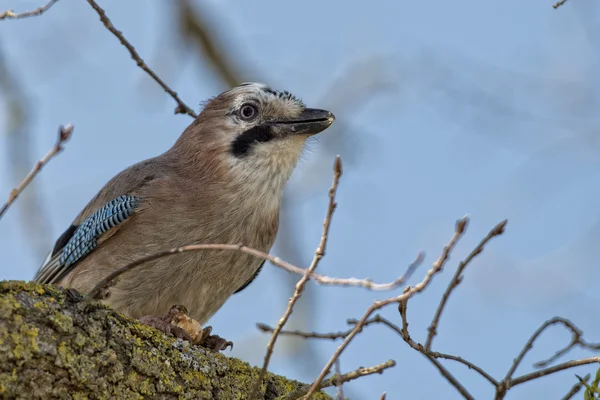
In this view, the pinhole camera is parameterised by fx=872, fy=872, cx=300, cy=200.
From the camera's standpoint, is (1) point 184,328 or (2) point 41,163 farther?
(1) point 184,328

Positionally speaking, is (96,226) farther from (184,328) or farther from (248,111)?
(184,328)

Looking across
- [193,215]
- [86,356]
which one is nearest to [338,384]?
[86,356]

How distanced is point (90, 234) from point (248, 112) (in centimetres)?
135

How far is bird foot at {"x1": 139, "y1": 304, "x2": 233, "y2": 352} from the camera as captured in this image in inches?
Answer: 166

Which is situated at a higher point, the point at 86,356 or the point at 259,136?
the point at 259,136

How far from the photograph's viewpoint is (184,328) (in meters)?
4.36

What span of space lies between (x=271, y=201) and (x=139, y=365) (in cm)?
243

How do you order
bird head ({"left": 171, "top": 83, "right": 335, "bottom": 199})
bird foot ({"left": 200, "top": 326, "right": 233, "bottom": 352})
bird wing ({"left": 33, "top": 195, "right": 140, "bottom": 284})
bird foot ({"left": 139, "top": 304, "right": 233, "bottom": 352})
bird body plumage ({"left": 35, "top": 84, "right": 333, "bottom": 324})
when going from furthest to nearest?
bird head ({"left": 171, "top": 83, "right": 335, "bottom": 199})
bird wing ({"left": 33, "top": 195, "right": 140, "bottom": 284})
bird body plumage ({"left": 35, "top": 84, "right": 333, "bottom": 324})
bird foot ({"left": 200, "top": 326, "right": 233, "bottom": 352})
bird foot ({"left": 139, "top": 304, "right": 233, "bottom": 352})

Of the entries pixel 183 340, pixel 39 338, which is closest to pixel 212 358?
pixel 183 340

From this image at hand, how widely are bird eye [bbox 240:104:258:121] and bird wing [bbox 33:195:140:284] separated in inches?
38.6

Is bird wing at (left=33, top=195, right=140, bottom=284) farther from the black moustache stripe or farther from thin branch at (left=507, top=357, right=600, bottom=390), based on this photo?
thin branch at (left=507, top=357, right=600, bottom=390)

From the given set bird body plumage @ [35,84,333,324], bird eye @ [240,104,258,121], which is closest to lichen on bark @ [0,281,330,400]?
bird body plumage @ [35,84,333,324]

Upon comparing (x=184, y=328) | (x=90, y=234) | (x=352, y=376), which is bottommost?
(x=352, y=376)

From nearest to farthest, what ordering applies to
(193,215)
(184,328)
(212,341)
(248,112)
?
1. (184,328)
2. (212,341)
3. (193,215)
4. (248,112)
